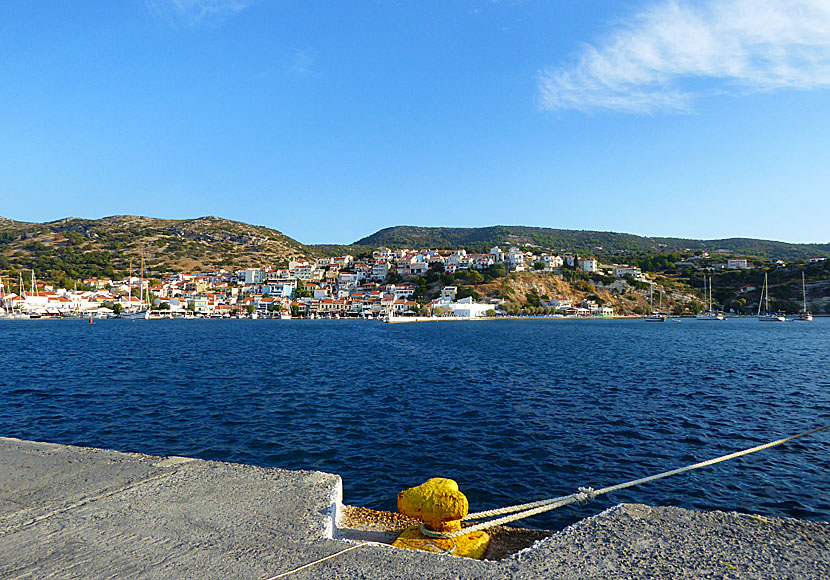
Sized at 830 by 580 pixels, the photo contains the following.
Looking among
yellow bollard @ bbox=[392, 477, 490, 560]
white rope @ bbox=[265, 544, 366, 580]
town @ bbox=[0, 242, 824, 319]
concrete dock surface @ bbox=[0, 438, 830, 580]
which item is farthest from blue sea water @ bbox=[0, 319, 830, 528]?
town @ bbox=[0, 242, 824, 319]

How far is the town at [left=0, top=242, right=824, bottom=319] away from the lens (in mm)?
108562

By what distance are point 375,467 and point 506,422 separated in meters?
4.99

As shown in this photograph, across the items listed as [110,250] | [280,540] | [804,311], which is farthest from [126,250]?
[804,311]

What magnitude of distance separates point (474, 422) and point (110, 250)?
598 ft

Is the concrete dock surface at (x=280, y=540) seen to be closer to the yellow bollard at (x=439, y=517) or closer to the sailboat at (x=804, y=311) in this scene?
the yellow bollard at (x=439, y=517)

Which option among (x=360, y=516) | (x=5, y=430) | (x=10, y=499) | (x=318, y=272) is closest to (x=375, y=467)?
(x=360, y=516)

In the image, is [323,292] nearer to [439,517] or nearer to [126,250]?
[126,250]

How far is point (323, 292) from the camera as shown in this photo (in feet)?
427

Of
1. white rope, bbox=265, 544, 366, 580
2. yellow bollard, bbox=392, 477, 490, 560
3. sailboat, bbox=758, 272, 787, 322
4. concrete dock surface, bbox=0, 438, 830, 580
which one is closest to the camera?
white rope, bbox=265, 544, 366, 580

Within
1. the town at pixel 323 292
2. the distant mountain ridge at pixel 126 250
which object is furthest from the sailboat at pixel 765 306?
the distant mountain ridge at pixel 126 250

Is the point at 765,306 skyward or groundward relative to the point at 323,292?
groundward

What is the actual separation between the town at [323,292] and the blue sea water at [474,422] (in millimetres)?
81209

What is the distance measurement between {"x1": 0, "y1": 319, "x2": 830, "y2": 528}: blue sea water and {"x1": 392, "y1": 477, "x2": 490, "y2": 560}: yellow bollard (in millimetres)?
2440

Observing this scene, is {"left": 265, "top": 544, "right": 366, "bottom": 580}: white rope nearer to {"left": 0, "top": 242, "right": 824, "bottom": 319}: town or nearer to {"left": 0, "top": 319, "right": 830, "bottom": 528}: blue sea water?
{"left": 0, "top": 319, "right": 830, "bottom": 528}: blue sea water
